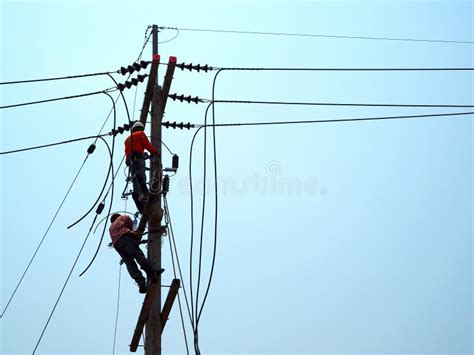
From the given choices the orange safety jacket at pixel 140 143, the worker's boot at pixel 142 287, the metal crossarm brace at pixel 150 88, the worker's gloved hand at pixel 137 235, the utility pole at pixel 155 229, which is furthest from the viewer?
the metal crossarm brace at pixel 150 88

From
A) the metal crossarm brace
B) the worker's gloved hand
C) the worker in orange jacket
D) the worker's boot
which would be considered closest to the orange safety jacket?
the worker in orange jacket

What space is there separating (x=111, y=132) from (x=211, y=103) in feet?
5.15

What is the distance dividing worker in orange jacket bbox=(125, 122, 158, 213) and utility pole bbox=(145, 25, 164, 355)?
138 millimetres

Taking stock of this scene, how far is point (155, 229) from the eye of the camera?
29.1 feet

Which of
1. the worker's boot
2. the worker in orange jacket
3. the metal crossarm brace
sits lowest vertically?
the worker's boot

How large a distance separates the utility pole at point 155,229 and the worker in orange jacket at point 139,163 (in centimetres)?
14

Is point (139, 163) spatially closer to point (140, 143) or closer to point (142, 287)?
point (140, 143)

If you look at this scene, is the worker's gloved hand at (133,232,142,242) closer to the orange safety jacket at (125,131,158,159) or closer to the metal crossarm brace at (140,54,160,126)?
the orange safety jacket at (125,131,158,159)

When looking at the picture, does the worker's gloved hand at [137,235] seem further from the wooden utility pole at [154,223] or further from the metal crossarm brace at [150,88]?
the metal crossarm brace at [150,88]

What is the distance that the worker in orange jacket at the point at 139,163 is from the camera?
898cm

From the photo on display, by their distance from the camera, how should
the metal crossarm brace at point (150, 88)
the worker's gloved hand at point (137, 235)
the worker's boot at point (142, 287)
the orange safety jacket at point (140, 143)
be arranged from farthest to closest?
the metal crossarm brace at point (150, 88), the orange safety jacket at point (140, 143), the worker's gloved hand at point (137, 235), the worker's boot at point (142, 287)

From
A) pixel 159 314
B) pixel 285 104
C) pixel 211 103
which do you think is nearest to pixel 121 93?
pixel 211 103

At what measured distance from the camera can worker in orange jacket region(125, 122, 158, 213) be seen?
8.98 m

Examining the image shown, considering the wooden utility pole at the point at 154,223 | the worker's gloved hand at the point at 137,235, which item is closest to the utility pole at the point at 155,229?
the wooden utility pole at the point at 154,223
